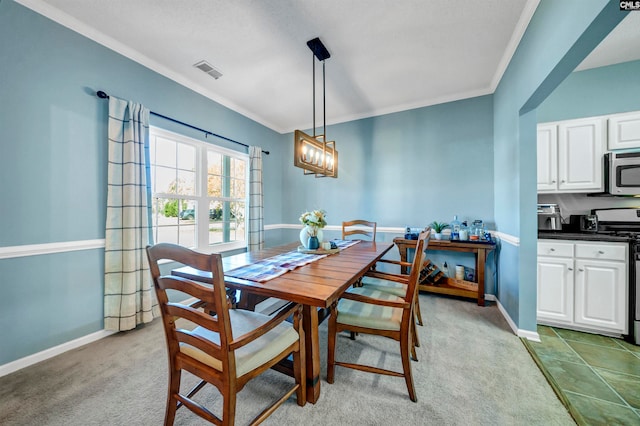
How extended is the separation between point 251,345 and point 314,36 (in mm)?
2461

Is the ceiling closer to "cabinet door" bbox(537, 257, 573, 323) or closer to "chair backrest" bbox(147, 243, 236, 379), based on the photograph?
"chair backrest" bbox(147, 243, 236, 379)

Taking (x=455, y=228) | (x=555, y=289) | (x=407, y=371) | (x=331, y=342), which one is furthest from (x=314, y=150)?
(x=555, y=289)

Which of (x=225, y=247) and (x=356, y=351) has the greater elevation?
(x=225, y=247)

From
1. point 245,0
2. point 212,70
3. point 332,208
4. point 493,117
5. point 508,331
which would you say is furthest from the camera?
point 332,208

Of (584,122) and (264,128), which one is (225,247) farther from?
(584,122)

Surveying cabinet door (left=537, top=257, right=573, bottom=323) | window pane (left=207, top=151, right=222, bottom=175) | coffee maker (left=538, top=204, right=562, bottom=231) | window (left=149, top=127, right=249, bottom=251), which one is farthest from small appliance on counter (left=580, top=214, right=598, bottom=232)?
window pane (left=207, top=151, right=222, bottom=175)

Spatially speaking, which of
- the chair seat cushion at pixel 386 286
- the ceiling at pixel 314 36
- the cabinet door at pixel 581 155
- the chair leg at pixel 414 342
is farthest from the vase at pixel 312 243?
the cabinet door at pixel 581 155

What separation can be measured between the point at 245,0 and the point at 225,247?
2.80 meters

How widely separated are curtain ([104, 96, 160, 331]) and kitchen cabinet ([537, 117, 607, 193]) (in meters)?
4.14

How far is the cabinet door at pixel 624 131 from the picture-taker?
2.21 meters

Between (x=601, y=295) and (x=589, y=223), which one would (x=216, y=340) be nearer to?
(x=601, y=295)

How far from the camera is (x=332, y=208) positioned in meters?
4.05

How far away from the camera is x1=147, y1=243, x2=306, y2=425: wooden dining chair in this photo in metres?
0.93

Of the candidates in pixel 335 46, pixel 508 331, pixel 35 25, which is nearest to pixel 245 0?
pixel 335 46
